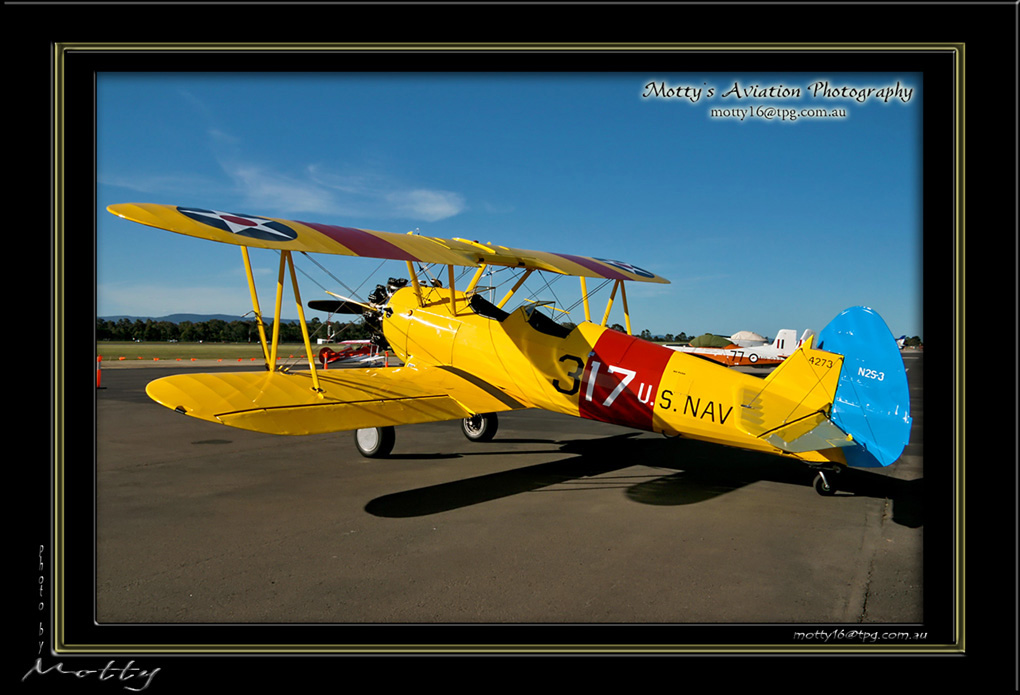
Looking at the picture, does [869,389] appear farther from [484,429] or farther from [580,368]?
[484,429]

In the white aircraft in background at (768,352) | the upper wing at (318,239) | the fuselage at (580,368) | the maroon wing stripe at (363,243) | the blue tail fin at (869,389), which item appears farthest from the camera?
the white aircraft in background at (768,352)

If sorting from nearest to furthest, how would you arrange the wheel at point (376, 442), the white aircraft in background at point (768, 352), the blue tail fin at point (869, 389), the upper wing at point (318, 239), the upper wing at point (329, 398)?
1. the upper wing at point (318, 239)
2. the blue tail fin at point (869, 389)
3. the upper wing at point (329, 398)
4. the wheel at point (376, 442)
5. the white aircraft in background at point (768, 352)

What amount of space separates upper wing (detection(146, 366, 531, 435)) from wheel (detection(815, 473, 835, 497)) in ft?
12.7

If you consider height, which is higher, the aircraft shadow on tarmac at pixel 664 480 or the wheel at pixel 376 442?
the wheel at pixel 376 442

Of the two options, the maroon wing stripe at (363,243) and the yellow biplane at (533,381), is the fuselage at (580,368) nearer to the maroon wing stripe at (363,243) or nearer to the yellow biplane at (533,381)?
the yellow biplane at (533,381)

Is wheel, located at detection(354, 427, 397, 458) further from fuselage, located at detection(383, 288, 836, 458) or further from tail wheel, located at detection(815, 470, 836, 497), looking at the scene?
tail wheel, located at detection(815, 470, 836, 497)

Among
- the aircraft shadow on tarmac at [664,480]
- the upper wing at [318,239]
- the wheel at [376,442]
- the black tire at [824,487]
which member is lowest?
the aircraft shadow on tarmac at [664,480]

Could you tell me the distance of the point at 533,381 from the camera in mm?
7578

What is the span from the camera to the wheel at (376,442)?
821 cm

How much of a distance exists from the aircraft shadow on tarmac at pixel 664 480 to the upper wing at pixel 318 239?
2724 mm

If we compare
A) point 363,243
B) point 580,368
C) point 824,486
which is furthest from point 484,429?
point 824,486

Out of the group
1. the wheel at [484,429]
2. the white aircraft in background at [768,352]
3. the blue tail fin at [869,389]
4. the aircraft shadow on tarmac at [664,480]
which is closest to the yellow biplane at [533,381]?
the blue tail fin at [869,389]
